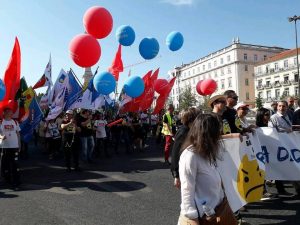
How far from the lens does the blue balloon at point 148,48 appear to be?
16594mm

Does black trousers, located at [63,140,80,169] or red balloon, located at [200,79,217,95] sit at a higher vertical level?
red balloon, located at [200,79,217,95]

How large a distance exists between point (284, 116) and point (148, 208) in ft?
10.8

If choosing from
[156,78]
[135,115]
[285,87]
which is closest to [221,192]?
[135,115]

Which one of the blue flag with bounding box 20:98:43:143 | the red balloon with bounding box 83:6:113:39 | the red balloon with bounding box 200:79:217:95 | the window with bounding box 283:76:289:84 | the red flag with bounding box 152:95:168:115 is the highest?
the window with bounding box 283:76:289:84

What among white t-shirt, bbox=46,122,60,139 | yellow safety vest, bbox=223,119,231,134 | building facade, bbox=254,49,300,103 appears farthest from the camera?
building facade, bbox=254,49,300,103

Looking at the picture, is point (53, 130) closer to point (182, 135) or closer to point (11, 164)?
point (11, 164)

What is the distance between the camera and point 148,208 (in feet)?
19.3

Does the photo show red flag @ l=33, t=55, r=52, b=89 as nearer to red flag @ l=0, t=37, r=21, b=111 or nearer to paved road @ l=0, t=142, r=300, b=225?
red flag @ l=0, t=37, r=21, b=111

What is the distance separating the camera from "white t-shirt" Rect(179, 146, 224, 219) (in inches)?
113

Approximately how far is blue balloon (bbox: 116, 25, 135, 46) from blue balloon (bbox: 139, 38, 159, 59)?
0.67 m

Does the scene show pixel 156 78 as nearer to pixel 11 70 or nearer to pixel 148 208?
pixel 11 70

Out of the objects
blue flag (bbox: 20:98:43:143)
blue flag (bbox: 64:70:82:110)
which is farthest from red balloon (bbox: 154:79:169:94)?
blue flag (bbox: 20:98:43:143)


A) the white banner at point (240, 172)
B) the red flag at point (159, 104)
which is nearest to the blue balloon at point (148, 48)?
the red flag at point (159, 104)

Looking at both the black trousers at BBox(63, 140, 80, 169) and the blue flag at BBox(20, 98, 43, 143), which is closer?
the black trousers at BBox(63, 140, 80, 169)
